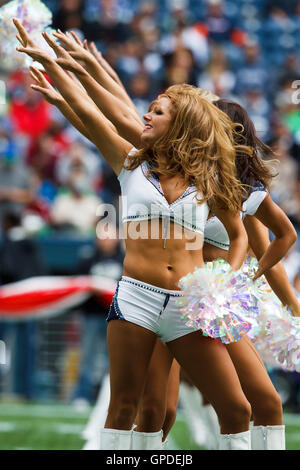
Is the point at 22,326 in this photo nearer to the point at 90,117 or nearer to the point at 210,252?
the point at 210,252

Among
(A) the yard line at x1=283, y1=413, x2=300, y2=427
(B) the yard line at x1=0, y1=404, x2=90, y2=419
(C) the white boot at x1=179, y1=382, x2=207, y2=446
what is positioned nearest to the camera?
(C) the white boot at x1=179, y1=382, x2=207, y2=446

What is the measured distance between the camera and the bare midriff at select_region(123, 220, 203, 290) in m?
3.21

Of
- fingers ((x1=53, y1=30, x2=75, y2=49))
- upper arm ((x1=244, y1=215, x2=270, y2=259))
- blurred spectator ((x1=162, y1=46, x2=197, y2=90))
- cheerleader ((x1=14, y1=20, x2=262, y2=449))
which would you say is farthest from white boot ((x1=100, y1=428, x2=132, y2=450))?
→ blurred spectator ((x1=162, y1=46, x2=197, y2=90))

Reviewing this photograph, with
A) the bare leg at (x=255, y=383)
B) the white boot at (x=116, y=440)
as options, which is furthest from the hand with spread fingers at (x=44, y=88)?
the white boot at (x=116, y=440)

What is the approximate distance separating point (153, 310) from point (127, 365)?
0.78 ft

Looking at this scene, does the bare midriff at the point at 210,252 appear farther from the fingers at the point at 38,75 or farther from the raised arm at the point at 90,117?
the fingers at the point at 38,75

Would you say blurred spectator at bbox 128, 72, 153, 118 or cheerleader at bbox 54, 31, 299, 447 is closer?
cheerleader at bbox 54, 31, 299, 447

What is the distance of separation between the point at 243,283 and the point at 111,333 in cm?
56

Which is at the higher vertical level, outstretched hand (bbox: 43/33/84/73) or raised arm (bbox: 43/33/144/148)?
outstretched hand (bbox: 43/33/84/73)

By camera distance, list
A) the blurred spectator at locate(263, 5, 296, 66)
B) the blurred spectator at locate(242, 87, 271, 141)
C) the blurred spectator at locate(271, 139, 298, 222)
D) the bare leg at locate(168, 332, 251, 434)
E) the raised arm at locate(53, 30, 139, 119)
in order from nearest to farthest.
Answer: the bare leg at locate(168, 332, 251, 434)
the raised arm at locate(53, 30, 139, 119)
the blurred spectator at locate(271, 139, 298, 222)
the blurred spectator at locate(242, 87, 271, 141)
the blurred spectator at locate(263, 5, 296, 66)

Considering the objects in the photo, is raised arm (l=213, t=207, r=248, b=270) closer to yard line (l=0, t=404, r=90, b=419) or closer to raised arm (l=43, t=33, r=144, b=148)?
raised arm (l=43, t=33, r=144, b=148)

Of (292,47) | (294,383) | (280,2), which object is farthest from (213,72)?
(294,383)

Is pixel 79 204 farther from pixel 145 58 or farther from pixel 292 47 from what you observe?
pixel 292 47
